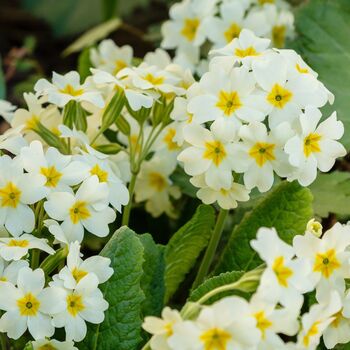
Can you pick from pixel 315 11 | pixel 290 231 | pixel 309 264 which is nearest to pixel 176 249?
pixel 290 231

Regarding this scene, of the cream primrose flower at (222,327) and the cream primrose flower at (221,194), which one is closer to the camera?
the cream primrose flower at (222,327)

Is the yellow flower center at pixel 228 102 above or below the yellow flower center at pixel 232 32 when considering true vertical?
above

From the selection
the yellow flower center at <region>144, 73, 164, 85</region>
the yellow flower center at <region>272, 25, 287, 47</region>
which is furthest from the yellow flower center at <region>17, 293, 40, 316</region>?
the yellow flower center at <region>272, 25, 287, 47</region>

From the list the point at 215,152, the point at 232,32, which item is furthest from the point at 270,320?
the point at 232,32

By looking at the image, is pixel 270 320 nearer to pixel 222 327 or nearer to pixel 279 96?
pixel 222 327

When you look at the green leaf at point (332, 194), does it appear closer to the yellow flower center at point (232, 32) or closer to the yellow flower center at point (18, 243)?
the yellow flower center at point (232, 32)

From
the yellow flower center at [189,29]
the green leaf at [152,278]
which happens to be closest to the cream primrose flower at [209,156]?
the green leaf at [152,278]

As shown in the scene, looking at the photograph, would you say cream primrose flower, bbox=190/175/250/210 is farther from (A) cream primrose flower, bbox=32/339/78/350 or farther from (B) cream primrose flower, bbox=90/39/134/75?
(B) cream primrose flower, bbox=90/39/134/75
